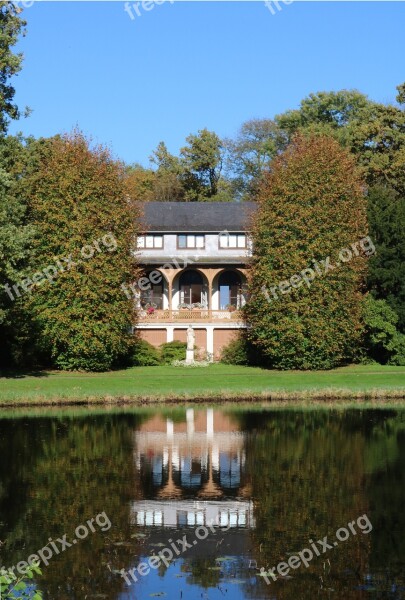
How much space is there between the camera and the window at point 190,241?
64.3 m

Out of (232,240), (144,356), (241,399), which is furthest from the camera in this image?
(232,240)

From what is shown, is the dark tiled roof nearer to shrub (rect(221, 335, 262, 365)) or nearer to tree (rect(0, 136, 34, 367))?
shrub (rect(221, 335, 262, 365))

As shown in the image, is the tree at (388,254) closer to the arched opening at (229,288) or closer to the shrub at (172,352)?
the shrub at (172,352)

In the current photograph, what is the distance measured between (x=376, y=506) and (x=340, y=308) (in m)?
34.2

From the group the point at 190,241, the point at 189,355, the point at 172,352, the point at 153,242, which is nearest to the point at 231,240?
the point at 190,241

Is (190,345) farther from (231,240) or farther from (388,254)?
(388,254)

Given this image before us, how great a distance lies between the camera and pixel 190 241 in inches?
2537

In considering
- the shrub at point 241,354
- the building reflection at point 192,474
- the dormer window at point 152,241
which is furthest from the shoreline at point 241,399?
the dormer window at point 152,241

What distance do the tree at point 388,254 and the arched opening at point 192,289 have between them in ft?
43.4

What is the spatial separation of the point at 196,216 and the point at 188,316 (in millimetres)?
7883

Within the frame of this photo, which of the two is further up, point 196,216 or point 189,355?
point 196,216

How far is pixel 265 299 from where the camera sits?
54.5m

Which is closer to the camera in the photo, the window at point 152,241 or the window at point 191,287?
the window at point 152,241

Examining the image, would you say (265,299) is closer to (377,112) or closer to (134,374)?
(134,374)
